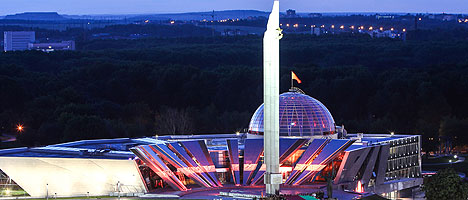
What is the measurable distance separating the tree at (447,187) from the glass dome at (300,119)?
1553 cm

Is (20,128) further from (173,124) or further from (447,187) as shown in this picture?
(447,187)

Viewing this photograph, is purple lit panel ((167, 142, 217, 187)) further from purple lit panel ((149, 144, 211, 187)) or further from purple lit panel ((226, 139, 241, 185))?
purple lit panel ((226, 139, 241, 185))

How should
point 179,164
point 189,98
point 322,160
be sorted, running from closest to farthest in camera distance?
point 179,164 → point 322,160 → point 189,98

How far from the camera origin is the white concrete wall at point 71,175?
63.9 metres

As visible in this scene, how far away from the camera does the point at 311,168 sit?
6669 centimetres

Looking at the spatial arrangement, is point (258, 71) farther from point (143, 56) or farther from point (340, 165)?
point (340, 165)

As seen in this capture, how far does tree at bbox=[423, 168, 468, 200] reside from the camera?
5622 cm

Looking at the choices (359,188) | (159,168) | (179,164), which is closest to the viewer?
(159,168)

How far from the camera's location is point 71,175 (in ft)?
211

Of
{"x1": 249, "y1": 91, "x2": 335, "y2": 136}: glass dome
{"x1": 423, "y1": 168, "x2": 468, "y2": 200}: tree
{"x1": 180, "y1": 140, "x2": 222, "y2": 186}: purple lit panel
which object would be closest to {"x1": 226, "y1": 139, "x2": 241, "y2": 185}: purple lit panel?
{"x1": 180, "y1": 140, "x2": 222, "y2": 186}: purple lit panel

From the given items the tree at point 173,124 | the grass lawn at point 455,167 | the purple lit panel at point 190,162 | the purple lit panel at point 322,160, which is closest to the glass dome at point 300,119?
the purple lit panel at point 322,160

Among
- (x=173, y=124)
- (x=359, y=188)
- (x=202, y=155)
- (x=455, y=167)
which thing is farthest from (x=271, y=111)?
(x=173, y=124)

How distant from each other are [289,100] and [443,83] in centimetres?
4842

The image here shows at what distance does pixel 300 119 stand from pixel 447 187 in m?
17.3
